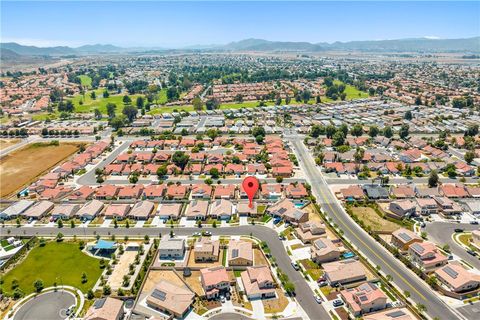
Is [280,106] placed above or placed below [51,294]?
above

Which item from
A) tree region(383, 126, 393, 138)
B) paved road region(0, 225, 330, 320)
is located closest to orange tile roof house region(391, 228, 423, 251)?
paved road region(0, 225, 330, 320)

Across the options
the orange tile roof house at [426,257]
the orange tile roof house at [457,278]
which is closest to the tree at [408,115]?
the orange tile roof house at [426,257]

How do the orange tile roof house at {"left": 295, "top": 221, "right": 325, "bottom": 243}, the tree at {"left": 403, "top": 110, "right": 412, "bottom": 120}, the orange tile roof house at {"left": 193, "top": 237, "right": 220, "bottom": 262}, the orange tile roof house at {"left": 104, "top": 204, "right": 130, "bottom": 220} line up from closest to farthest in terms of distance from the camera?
→ the orange tile roof house at {"left": 193, "top": 237, "right": 220, "bottom": 262}, the orange tile roof house at {"left": 295, "top": 221, "right": 325, "bottom": 243}, the orange tile roof house at {"left": 104, "top": 204, "right": 130, "bottom": 220}, the tree at {"left": 403, "top": 110, "right": 412, "bottom": 120}

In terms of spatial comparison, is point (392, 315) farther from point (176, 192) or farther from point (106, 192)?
point (106, 192)

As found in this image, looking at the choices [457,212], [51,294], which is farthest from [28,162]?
[457,212]

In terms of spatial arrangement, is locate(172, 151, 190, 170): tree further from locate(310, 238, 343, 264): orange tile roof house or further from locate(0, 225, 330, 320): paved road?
locate(310, 238, 343, 264): orange tile roof house

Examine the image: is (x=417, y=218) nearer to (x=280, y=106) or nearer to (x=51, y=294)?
(x=51, y=294)

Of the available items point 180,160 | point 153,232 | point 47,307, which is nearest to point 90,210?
point 153,232
